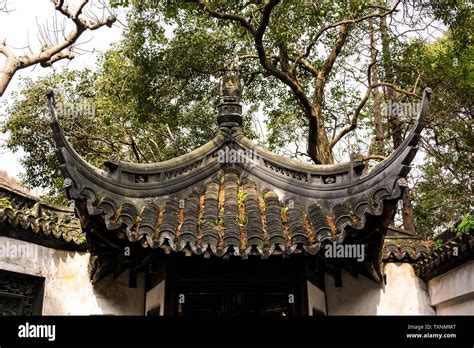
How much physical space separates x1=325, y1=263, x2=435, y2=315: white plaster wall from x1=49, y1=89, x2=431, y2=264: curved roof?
1220 mm

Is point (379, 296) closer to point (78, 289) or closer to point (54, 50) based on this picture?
point (78, 289)

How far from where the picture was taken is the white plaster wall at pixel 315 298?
18.3ft

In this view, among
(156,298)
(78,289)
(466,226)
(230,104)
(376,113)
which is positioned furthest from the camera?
(376,113)

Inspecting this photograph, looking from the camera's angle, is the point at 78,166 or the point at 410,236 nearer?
the point at 78,166

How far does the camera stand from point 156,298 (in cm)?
571

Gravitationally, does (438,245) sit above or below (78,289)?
above

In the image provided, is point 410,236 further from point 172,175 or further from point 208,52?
point 208,52

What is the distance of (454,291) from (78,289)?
4065 millimetres

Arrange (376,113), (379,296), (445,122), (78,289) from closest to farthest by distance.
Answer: (78,289)
(379,296)
(445,122)
(376,113)

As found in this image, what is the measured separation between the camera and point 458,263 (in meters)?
5.44

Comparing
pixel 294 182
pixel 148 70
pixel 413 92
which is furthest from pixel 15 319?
pixel 413 92

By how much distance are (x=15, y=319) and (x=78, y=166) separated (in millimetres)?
1403

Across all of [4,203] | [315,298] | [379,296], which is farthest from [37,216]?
[379,296]

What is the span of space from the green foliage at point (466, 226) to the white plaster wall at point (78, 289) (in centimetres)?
337
